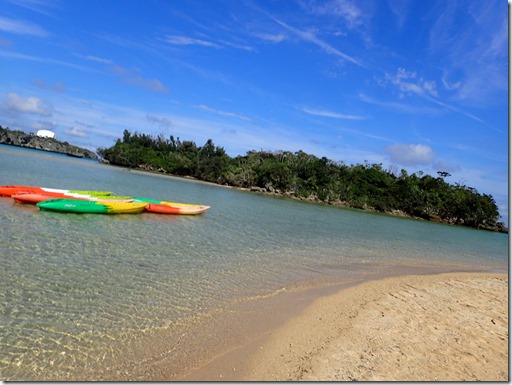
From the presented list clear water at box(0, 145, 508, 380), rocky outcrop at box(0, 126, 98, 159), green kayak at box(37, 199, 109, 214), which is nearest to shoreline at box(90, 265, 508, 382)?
clear water at box(0, 145, 508, 380)

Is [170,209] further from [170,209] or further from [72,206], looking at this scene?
[72,206]

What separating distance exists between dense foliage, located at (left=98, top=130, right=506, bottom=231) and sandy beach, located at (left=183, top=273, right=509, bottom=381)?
5556 cm

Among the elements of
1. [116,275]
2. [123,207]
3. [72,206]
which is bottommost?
[116,275]

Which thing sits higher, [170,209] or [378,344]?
[170,209]

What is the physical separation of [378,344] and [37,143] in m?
A: 162

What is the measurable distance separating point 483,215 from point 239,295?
72199 mm

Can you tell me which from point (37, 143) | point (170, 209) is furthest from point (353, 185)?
point (37, 143)

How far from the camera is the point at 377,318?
7910 millimetres

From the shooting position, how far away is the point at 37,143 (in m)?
140

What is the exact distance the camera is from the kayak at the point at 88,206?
15438 mm

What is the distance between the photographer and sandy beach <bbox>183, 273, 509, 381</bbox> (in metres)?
5.32

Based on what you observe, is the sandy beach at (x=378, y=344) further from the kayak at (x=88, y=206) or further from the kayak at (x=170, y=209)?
the kayak at (x=170, y=209)

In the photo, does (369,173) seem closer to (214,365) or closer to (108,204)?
(108,204)

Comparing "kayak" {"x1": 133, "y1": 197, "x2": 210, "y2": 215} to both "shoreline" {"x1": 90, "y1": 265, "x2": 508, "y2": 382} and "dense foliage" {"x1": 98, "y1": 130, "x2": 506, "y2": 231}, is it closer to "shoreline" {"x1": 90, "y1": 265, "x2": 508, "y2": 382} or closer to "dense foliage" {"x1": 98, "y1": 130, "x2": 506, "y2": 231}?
"shoreline" {"x1": 90, "y1": 265, "x2": 508, "y2": 382}
